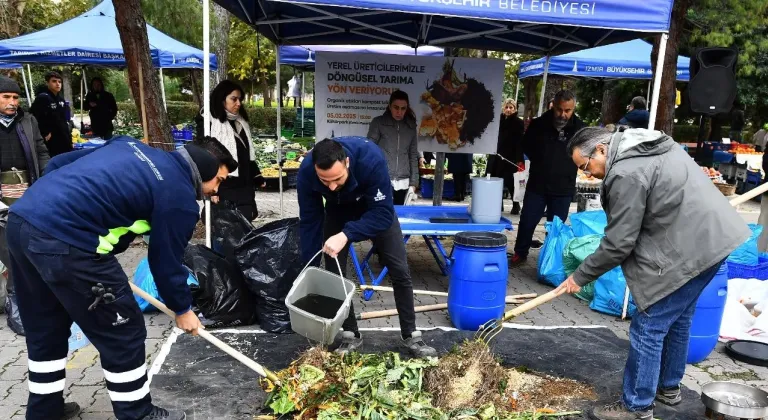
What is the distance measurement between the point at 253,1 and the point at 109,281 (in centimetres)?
386

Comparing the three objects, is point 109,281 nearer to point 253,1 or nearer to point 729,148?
point 253,1

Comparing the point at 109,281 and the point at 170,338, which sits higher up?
the point at 109,281

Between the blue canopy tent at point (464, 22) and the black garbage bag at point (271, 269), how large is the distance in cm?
169

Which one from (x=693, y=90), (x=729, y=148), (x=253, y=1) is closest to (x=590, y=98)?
(x=729, y=148)

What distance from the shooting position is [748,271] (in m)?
4.97

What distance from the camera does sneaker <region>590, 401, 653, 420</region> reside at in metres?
3.00

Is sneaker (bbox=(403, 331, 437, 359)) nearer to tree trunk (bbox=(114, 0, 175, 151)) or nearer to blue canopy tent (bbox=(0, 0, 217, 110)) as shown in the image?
tree trunk (bbox=(114, 0, 175, 151))

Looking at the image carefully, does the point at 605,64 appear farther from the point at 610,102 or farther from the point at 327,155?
the point at 327,155

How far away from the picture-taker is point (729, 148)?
14.0 meters

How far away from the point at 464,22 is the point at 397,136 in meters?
1.46

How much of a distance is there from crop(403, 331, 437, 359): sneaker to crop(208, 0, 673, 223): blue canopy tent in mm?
2126

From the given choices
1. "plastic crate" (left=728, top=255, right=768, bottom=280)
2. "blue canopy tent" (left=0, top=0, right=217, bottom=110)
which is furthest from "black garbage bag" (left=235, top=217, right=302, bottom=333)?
"blue canopy tent" (left=0, top=0, right=217, bottom=110)

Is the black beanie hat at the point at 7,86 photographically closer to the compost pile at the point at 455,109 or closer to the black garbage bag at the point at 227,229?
the black garbage bag at the point at 227,229

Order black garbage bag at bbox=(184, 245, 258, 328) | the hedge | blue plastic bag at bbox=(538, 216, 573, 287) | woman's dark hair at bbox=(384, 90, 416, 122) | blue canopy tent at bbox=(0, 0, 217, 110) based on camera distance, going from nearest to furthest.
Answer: black garbage bag at bbox=(184, 245, 258, 328) → blue plastic bag at bbox=(538, 216, 573, 287) → woman's dark hair at bbox=(384, 90, 416, 122) → blue canopy tent at bbox=(0, 0, 217, 110) → the hedge
